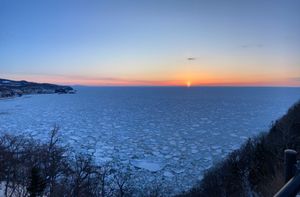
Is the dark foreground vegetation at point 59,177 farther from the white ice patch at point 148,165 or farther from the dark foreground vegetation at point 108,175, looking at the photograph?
the white ice patch at point 148,165

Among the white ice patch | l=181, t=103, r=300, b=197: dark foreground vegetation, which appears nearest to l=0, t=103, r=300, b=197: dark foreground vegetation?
l=181, t=103, r=300, b=197: dark foreground vegetation

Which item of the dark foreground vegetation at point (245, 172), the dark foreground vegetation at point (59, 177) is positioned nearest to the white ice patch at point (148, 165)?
the dark foreground vegetation at point (59, 177)

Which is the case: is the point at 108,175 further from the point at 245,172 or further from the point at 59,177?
the point at 245,172

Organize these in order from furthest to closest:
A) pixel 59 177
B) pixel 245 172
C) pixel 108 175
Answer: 1. pixel 59 177
2. pixel 108 175
3. pixel 245 172

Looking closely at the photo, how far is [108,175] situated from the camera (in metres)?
16.7

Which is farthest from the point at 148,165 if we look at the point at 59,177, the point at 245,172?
the point at 245,172

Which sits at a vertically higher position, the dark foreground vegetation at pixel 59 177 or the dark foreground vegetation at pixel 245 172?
the dark foreground vegetation at pixel 245 172

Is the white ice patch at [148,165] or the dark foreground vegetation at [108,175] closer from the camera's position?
the dark foreground vegetation at [108,175]

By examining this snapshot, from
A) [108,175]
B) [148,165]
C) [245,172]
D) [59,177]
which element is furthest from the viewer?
[148,165]

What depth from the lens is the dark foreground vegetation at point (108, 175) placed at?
13805mm

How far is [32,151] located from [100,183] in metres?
6.69

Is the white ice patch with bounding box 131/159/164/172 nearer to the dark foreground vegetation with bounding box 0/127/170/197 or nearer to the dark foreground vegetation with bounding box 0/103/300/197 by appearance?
the dark foreground vegetation with bounding box 0/127/170/197

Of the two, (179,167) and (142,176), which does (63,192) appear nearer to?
(142,176)

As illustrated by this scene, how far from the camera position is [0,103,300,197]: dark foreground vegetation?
45.3ft
